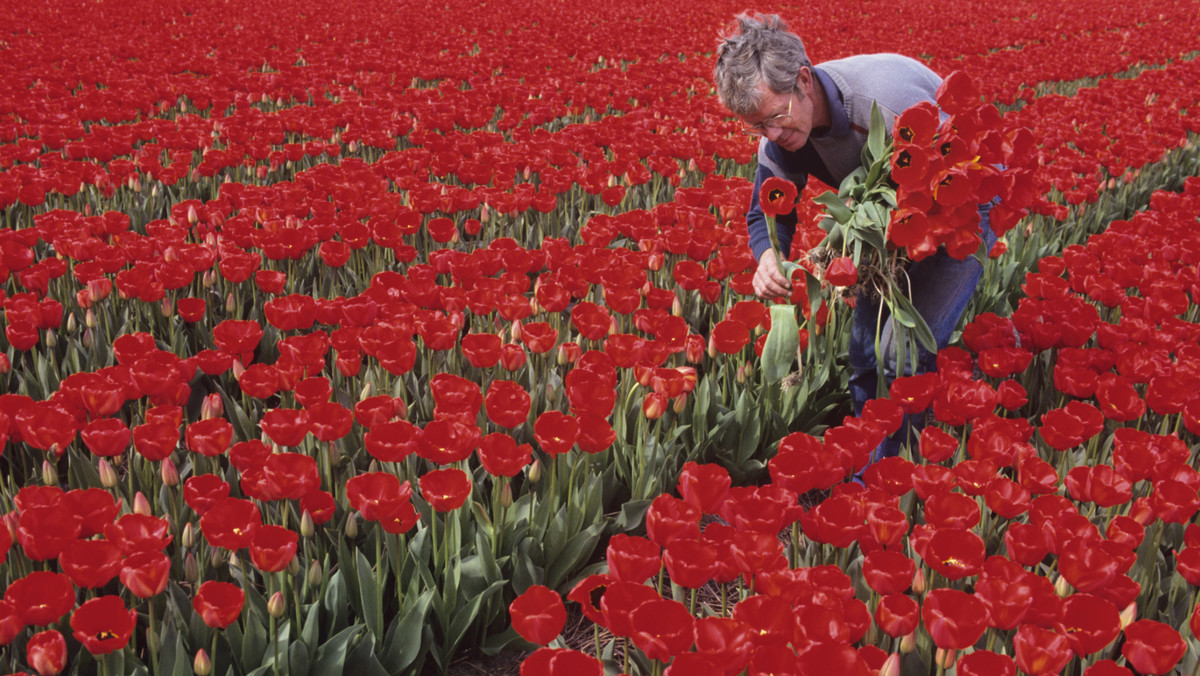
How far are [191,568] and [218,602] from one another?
17.0 inches

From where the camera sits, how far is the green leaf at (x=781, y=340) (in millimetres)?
2717

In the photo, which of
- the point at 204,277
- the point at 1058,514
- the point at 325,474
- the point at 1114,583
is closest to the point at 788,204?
the point at 1058,514

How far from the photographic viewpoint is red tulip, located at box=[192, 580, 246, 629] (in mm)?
1559

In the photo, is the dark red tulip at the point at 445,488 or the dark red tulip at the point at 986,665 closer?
the dark red tulip at the point at 986,665

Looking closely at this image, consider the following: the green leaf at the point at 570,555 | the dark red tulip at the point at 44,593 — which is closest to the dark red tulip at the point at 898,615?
the green leaf at the point at 570,555

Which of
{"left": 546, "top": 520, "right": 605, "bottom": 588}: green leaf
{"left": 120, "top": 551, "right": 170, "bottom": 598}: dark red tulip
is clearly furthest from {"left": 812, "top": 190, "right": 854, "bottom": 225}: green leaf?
{"left": 120, "top": 551, "right": 170, "bottom": 598}: dark red tulip

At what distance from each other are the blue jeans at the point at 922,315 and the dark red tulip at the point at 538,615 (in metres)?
1.58

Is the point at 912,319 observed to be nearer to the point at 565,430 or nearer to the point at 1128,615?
the point at 1128,615

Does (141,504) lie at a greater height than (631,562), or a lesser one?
lesser

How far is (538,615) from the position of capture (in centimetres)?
150

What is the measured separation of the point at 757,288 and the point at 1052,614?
159 cm

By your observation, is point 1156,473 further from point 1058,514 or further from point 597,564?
point 597,564

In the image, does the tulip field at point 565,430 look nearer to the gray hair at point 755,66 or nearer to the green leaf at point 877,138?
the green leaf at point 877,138

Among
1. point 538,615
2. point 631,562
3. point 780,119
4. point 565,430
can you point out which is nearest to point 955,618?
point 631,562
